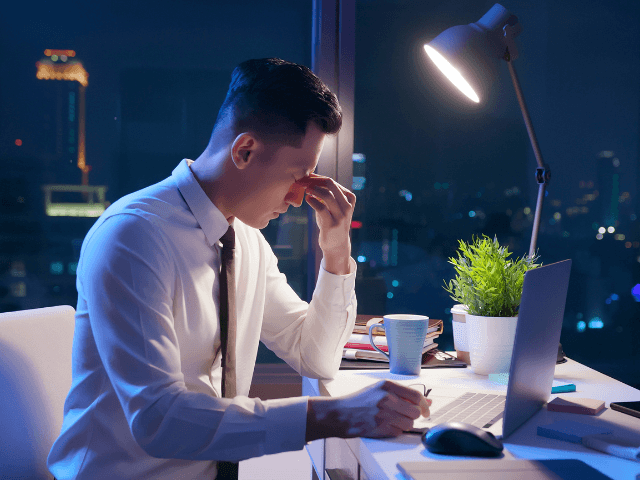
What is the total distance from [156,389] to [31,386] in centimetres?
39

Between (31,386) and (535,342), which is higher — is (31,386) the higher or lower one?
the lower one

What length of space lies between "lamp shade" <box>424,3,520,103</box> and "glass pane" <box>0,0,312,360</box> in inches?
37.2

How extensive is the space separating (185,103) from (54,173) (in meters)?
0.63

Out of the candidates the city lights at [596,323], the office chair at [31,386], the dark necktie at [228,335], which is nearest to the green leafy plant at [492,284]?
the dark necktie at [228,335]

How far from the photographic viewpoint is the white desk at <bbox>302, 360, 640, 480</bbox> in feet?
2.49

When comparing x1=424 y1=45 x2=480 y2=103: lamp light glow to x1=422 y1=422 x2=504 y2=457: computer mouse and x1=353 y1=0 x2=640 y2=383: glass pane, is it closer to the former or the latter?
x1=353 y1=0 x2=640 y2=383: glass pane

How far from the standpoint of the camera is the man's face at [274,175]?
1.06m

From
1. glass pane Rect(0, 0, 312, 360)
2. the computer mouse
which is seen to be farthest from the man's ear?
glass pane Rect(0, 0, 312, 360)

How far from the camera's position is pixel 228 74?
227 cm

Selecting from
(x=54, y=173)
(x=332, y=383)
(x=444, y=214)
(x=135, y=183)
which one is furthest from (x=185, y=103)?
(x=332, y=383)

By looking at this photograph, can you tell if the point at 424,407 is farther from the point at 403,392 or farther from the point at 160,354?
the point at 160,354

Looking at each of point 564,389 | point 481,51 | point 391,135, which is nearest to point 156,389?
point 564,389

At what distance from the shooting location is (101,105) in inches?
87.0

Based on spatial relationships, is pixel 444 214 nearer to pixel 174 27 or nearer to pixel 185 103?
pixel 185 103
